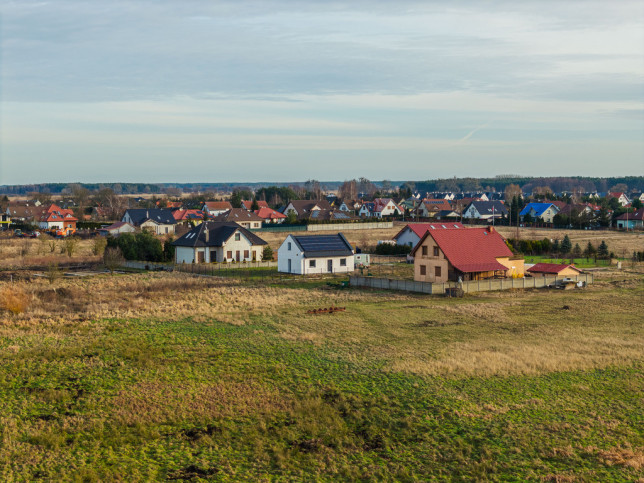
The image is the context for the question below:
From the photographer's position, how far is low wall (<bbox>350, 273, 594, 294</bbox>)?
41781 mm

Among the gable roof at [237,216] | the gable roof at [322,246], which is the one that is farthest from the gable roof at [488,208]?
the gable roof at [322,246]

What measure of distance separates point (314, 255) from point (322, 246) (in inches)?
63.6

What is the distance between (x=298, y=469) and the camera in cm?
1514

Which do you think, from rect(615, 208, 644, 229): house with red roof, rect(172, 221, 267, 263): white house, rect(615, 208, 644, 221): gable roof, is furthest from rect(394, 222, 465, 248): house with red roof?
rect(615, 208, 644, 221): gable roof

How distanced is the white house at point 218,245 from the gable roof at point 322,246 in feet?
27.6

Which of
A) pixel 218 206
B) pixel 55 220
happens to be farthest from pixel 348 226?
pixel 55 220

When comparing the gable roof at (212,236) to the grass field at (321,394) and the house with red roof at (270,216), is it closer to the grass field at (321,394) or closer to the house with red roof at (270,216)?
the grass field at (321,394)

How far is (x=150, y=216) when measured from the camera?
3890 inches

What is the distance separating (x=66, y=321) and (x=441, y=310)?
1892cm

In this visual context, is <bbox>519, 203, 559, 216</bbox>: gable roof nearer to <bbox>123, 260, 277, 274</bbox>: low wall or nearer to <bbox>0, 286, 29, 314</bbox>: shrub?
<bbox>123, 260, 277, 274</bbox>: low wall

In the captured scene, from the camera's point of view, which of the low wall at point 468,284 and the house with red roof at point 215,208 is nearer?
the low wall at point 468,284

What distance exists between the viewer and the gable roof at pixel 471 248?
4405 cm

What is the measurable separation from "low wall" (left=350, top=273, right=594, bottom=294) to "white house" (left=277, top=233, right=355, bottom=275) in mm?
6927

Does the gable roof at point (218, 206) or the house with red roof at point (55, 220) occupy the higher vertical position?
the gable roof at point (218, 206)
